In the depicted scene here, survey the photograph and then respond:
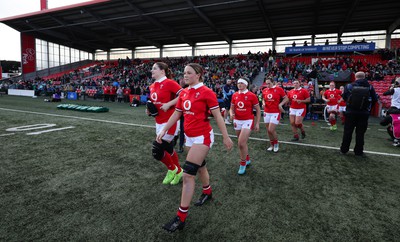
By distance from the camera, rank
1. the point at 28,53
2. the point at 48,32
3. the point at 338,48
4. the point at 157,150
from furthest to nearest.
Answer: the point at 28,53, the point at 48,32, the point at 338,48, the point at 157,150

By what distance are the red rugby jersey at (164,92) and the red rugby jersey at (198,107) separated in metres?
0.91

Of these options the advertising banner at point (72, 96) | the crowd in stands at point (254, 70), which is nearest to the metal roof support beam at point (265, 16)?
the crowd in stands at point (254, 70)

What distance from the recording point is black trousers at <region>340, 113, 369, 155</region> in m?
5.61

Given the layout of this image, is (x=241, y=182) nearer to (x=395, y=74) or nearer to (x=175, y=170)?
(x=175, y=170)

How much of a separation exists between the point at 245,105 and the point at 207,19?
2557 cm

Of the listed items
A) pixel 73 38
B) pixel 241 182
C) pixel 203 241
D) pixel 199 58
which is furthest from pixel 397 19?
pixel 73 38

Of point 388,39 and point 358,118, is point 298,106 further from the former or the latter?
point 388,39

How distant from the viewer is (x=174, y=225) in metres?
2.61

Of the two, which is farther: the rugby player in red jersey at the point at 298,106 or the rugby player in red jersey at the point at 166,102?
the rugby player in red jersey at the point at 298,106

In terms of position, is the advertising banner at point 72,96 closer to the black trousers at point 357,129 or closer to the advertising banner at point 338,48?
the advertising banner at point 338,48

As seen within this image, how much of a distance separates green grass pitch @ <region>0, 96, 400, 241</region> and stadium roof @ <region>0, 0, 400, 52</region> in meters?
22.0

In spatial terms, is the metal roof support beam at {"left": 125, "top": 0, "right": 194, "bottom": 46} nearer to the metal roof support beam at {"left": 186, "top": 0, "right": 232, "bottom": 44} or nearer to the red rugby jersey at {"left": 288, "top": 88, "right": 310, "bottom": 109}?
the metal roof support beam at {"left": 186, "top": 0, "right": 232, "bottom": 44}

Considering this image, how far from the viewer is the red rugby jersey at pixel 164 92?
3.78 m

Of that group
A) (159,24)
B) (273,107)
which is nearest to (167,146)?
(273,107)
